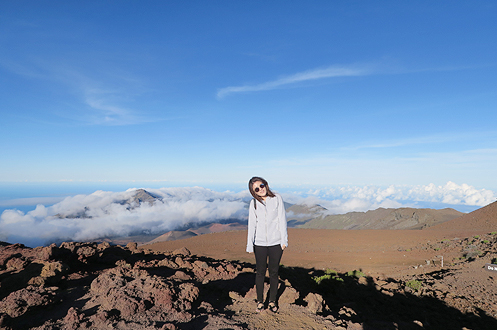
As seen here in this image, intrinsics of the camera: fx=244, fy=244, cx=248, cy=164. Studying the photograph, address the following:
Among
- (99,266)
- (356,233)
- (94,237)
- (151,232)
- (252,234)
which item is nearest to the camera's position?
(252,234)

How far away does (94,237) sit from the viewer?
7844cm

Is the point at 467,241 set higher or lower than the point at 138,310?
lower

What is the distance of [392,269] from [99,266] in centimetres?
1057

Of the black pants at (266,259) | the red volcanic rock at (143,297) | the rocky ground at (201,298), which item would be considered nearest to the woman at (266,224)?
the black pants at (266,259)

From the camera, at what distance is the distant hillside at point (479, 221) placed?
20.4 metres

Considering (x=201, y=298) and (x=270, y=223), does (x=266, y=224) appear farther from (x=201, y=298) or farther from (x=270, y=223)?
(x=201, y=298)

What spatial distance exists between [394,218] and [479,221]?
19182 millimetres

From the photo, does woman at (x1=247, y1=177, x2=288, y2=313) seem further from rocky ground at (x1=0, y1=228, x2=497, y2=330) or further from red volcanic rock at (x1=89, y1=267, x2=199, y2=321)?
red volcanic rock at (x1=89, y1=267, x2=199, y2=321)

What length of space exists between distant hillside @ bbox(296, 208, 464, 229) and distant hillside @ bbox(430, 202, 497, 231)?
4.72 metres

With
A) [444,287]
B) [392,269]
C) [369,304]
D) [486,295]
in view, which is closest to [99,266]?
[369,304]

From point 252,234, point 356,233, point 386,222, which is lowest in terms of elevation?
point 386,222

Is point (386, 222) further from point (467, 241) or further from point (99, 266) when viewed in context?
point (99, 266)

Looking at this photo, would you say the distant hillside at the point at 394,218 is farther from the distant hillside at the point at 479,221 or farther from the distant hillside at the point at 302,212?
the distant hillside at the point at 302,212

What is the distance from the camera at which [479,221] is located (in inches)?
859
